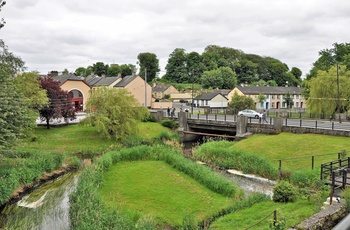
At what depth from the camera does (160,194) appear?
65.5ft

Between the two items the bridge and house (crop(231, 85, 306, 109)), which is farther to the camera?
house (crop(231, 85, 306, 109))

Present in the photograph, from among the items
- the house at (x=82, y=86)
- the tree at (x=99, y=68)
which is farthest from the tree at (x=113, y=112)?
the tree at (x=99, y=68)

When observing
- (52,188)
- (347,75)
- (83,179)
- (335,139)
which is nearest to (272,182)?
(335,139)

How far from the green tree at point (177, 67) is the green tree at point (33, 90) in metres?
78.5

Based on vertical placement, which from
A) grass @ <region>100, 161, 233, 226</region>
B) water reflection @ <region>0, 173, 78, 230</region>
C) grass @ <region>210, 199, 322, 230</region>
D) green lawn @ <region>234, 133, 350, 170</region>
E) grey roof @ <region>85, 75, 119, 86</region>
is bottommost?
water reflection @ <region>0, 173, 78, 230</region>

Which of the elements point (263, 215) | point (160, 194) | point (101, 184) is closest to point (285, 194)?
point (263, 215)

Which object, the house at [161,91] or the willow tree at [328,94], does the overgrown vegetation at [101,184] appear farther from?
the house at [161,91]

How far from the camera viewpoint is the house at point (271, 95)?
279 ft

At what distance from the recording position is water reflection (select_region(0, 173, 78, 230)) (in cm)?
1689

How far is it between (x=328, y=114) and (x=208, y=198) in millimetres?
35480

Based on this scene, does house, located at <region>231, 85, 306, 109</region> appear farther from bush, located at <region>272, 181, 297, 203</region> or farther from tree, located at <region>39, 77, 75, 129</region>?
bush, located at <region>272, 181, 297, 203</region>

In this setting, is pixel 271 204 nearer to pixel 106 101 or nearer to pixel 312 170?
pixel 312 170

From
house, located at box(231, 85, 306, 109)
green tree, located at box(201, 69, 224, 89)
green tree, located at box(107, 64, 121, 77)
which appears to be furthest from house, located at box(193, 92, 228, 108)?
green tree, located at box(107, 64, 121, 77)

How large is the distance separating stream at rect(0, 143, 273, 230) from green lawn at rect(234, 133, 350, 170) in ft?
14.8
